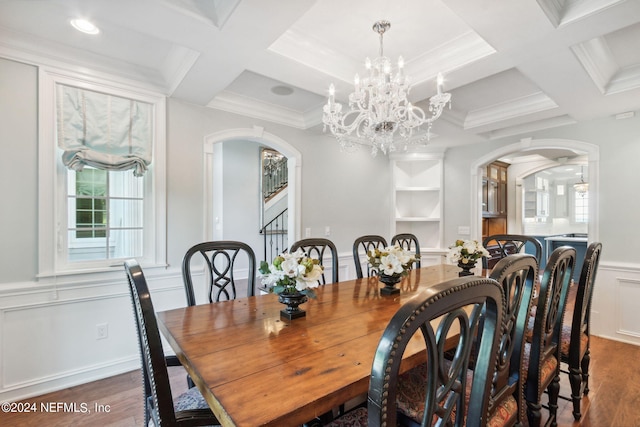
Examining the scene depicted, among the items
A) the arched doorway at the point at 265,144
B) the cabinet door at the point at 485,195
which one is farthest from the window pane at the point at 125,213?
the cabinet door at the point at 485,195

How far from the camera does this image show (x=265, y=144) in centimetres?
366

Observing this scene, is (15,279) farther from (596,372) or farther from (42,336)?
(596,372)

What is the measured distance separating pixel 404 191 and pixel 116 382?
451 cm

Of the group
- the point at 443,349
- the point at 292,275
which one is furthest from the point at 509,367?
the point at 292,275

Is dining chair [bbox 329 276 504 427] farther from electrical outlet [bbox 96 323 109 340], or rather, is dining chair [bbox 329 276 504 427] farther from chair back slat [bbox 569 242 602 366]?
electrical outlet [bbox 96 323 109 340]

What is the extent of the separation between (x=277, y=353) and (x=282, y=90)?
8.56 ft

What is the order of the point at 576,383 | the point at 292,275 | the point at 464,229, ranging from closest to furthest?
the point at 292,275, the point at 576,383, the point at 464,229

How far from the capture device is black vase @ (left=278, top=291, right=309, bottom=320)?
4.90 feet

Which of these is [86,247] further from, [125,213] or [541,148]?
[541,148]

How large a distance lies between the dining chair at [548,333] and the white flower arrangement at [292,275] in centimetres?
104

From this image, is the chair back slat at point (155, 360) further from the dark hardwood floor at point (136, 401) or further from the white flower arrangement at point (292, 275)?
the dark hardwood floor at point (136, 401)

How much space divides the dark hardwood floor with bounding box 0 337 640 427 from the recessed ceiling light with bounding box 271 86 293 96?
275cm

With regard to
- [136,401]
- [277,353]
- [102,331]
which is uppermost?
[277,353]

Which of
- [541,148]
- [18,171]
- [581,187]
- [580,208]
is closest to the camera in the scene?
[18,171]
